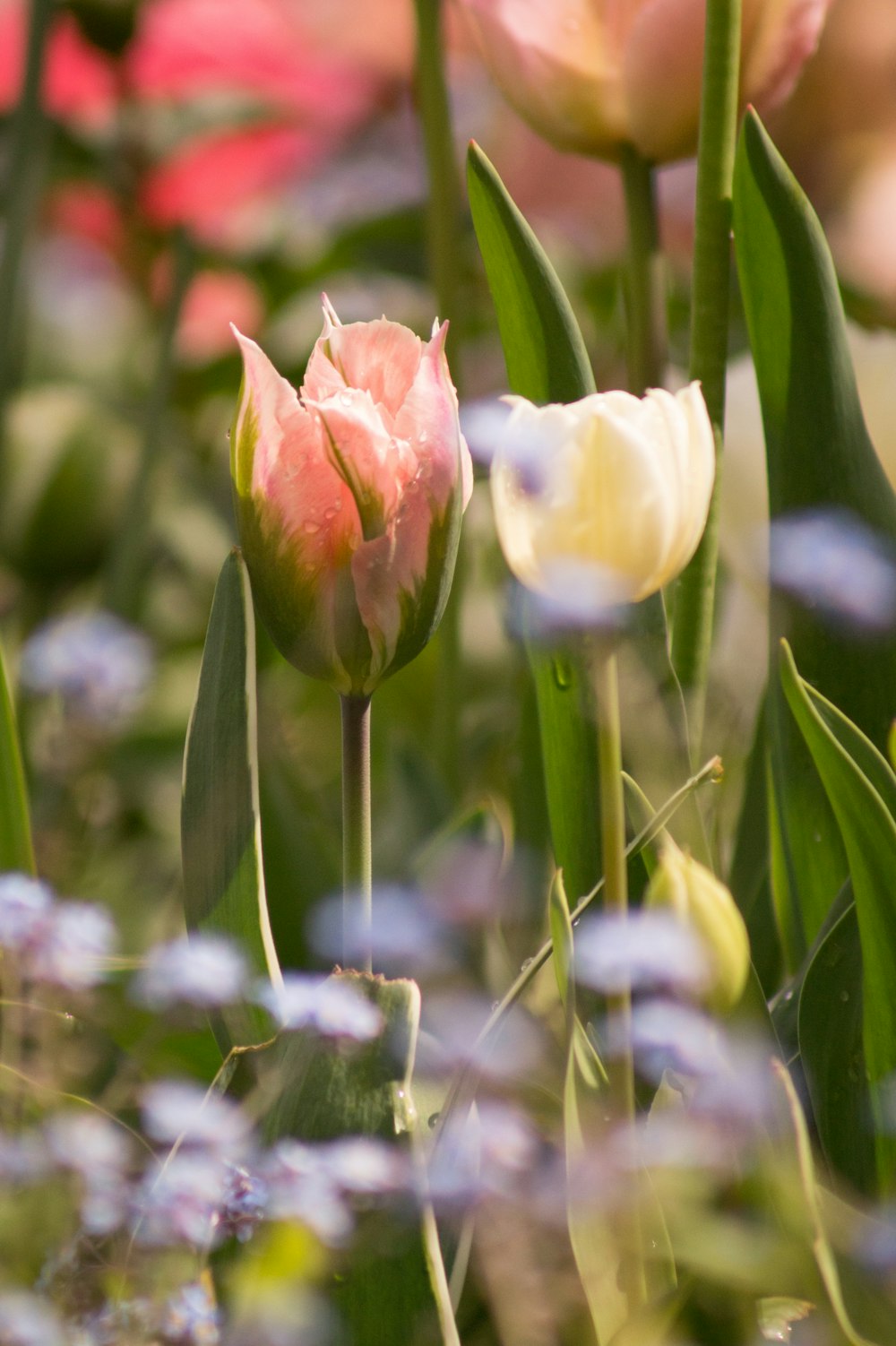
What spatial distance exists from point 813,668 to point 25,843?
0.22m

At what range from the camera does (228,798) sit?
350 mm

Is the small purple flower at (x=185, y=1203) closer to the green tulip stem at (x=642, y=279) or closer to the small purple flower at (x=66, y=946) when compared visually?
the small purple flower at (x=66, y=946)

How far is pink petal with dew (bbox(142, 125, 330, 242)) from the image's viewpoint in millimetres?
881

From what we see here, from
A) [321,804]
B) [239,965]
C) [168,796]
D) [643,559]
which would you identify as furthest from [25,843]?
[168,796]

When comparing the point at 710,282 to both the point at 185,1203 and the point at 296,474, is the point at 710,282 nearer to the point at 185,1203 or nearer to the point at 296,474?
the point at 296,474

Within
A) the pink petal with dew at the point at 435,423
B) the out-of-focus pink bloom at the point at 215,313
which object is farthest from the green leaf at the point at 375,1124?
the out-of-focus pink bloom at the point at 215,313

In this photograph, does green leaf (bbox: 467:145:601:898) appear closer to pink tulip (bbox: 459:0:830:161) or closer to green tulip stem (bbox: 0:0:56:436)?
pink tulip (bbox: 459:0:830:161)

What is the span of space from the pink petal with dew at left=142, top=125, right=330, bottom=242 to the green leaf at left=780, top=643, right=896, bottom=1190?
643 millimetres

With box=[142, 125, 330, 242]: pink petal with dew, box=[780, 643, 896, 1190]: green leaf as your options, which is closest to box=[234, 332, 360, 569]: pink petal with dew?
box=[780, 643, 896, 1190]: green leaf

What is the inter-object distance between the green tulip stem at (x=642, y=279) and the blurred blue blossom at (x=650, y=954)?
0.66 feet

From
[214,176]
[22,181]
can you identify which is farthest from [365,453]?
[214,176]

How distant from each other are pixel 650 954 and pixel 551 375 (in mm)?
161

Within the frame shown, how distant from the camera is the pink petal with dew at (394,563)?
30 cm

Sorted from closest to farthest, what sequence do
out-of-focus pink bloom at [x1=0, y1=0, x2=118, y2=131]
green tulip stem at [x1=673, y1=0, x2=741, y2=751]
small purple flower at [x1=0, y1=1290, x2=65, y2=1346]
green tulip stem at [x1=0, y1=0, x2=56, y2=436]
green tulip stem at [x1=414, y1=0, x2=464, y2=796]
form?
small purple flower at [x1=0, y1=1290, x2=65, y2=1346] → green tulip stem at [x1=673, y1=0, x2=741, y2=751] → green tulip stem at [x1=414, y1=0, x2=464, y2=796] → green tulip stem at [x1=0, y1=0, x2=56, y2=436] → out-of-focus pink bloom at [x1=0, y1=0, x2=118, y2=131]
